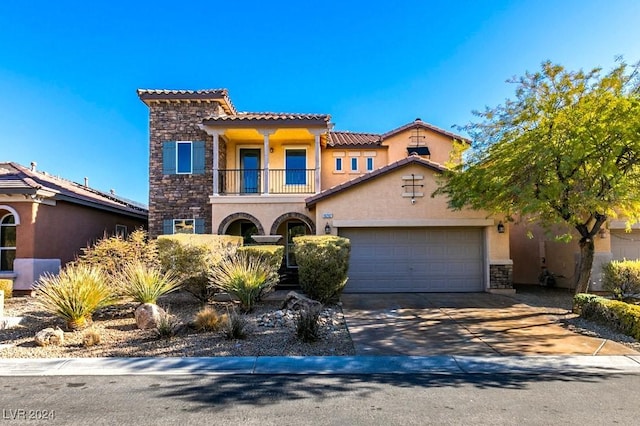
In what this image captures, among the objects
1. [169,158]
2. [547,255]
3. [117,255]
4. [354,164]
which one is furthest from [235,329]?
[547,255]

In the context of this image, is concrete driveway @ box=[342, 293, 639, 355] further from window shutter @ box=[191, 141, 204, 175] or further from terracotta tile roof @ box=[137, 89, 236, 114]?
terracotta tile roof @ box=[137, 89, 236, 114]

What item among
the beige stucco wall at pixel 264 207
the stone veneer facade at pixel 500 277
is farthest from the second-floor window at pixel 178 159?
the stone veneer facade at pixel 500 277

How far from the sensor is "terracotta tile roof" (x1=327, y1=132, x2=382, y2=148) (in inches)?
741

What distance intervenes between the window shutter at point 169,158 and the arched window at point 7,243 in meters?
5.57

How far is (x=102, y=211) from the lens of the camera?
18141mm

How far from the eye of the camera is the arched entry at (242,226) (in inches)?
615

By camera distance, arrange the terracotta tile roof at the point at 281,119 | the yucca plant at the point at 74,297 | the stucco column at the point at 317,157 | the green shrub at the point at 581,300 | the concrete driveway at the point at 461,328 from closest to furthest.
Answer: the concrete driveway at the point at 461,328 < the yucca plant at the point at 74,297 < the green shrub at the point at 581,300 < the terracotta tile roof at the point at 281,119 < the stucco column at the point at 317,157

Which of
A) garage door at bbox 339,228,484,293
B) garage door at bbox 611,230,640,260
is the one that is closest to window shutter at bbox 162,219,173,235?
garage door at bbox 339,228,484,293

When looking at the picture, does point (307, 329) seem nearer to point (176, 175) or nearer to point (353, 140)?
point (176, 175)

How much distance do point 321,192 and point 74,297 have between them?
28.8 feet

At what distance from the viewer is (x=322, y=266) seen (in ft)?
35.5

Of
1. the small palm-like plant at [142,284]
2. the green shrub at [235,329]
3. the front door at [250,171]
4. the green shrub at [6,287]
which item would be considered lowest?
the green shrub at [235,329]

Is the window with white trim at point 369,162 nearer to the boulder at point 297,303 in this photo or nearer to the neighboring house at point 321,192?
the neighboring house at point 321,192

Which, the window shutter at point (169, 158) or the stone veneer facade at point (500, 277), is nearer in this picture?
the stone veneer facade at point (500, 277)
